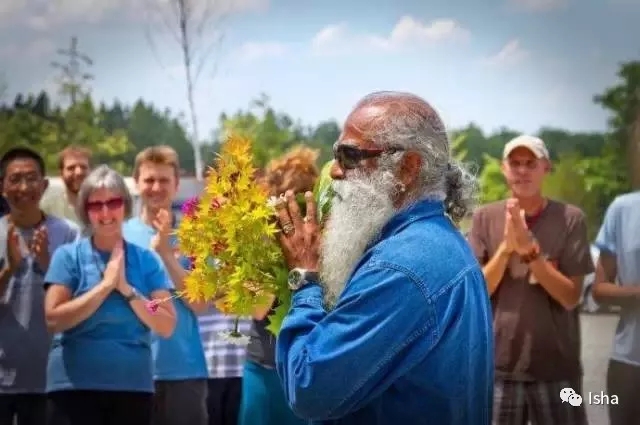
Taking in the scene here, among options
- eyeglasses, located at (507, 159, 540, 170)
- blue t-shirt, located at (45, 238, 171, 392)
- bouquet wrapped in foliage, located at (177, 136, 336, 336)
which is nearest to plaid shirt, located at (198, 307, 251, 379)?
blue t-shirt, located at (45, 238, 171, 392)

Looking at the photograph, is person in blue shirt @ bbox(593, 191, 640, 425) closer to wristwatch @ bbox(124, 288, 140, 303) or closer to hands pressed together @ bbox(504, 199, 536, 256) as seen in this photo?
hands pressed together @ bbox(504, 199, 536, 256)

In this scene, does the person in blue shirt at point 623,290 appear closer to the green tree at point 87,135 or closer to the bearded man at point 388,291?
the bearded man at point 388,291

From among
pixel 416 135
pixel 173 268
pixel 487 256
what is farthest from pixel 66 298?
pixel 416 135

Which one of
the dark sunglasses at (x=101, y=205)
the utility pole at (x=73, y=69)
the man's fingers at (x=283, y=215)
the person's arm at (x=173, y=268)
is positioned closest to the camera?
the man's fingers at (x=283, y=215)

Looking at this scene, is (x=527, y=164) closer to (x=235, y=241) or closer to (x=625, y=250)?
(x=625, y=250)

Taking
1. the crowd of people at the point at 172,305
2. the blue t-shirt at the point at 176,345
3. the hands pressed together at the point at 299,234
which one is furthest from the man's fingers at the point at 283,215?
the blue t-shirt at the point at 176,345

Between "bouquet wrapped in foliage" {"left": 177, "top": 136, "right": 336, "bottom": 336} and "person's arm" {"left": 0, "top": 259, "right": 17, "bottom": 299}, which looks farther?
"person's arm" {"left": 0, "top": 259, "right": 17, "bottom": 299}

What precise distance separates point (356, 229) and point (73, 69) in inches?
100

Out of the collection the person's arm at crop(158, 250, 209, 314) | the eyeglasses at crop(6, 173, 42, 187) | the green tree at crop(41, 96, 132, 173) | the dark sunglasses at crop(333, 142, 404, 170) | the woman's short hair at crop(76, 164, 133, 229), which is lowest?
the person's arm at crop(158, 250, 209, 314)

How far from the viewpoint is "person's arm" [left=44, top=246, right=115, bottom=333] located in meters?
3.29

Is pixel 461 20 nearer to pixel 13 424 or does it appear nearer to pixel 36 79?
pixel 36 79

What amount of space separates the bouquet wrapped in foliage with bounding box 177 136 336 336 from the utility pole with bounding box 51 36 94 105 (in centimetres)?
202

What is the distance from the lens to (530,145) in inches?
143

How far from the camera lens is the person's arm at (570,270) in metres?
3.48
